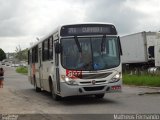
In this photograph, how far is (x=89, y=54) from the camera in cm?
1703

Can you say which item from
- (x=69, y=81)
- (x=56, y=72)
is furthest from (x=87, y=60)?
(x=56, y=72)

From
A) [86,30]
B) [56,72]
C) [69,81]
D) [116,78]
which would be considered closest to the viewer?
[69,81]

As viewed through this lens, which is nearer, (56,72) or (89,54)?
(89,54)

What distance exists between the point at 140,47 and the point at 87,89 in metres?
26.2

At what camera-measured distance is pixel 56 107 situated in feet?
54.7

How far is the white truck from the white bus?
21.2 metres

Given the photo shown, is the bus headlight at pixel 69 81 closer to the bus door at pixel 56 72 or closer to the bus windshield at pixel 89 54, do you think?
the bus windshield at pixel 89 54

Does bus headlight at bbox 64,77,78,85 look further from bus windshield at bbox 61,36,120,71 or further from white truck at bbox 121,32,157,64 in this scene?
white truck at bbox 121,32,157,64

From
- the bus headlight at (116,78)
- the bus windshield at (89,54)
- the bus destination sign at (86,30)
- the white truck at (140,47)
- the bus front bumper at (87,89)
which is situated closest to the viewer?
the bus front bumper at (87,89)

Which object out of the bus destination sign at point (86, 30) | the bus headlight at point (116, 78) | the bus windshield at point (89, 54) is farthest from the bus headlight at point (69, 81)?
the bus destination sign at point (86, 30)

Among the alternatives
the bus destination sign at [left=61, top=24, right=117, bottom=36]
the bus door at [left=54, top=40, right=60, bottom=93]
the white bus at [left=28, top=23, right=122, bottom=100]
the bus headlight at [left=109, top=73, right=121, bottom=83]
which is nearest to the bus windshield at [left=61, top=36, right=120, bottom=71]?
the white bus at [left=28, top=23, right=122, bottom=100]

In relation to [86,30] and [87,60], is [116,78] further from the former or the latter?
[86,30]

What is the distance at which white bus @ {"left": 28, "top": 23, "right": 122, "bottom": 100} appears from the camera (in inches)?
661

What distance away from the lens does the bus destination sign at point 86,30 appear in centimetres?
1736
